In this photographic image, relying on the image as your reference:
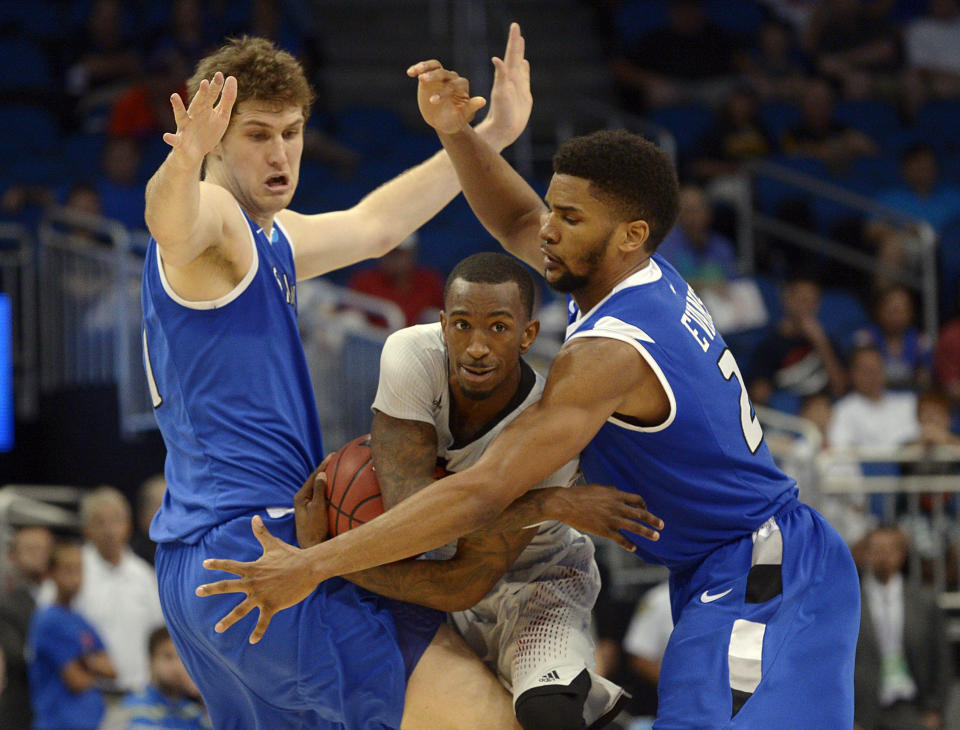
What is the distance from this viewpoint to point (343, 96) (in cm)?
1293

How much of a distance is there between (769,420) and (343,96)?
620 centimetres

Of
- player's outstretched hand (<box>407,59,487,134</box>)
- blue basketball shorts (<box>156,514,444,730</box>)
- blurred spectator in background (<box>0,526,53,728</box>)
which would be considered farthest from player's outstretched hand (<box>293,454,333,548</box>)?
blurred spectator in background (<box>0,526,53,728</box>)

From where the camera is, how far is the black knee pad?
3.55 metres

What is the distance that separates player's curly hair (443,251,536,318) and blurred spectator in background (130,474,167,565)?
179 inches

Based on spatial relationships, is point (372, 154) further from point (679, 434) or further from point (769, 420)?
point (679, 434)

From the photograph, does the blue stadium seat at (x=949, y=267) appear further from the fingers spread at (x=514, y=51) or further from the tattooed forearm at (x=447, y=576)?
the tattooed forearm at (x=447, y=576)

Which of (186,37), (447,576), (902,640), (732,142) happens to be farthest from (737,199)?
(447,576)

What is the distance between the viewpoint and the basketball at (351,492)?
3596mm

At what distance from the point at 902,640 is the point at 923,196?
5.33 meters

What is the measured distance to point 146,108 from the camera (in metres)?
11.2

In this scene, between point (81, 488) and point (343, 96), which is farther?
point (343, 96)

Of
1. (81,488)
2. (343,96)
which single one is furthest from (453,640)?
(343,96)

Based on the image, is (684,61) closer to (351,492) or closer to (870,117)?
(870,117)

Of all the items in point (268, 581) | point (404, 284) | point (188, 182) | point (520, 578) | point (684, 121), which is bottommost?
point (520, 578)
